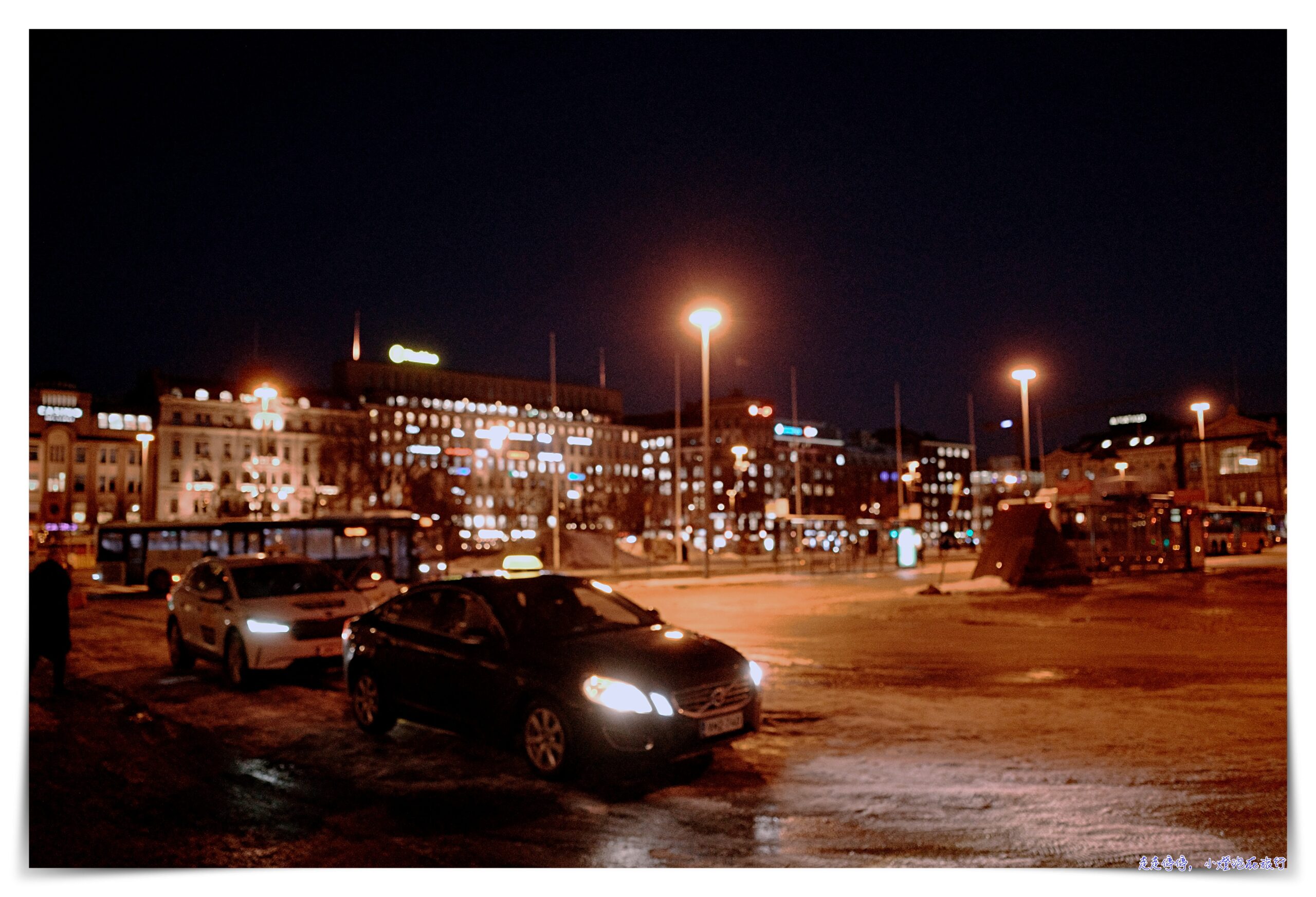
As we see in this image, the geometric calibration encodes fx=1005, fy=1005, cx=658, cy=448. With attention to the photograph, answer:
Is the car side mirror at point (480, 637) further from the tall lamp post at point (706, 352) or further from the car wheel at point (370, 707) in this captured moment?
the tall lamp post at point (706, 352)

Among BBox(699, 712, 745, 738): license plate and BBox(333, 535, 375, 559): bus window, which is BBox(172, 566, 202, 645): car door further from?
BBox(333, 535, 375, 559): bus window

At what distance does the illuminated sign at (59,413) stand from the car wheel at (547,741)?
106097 mm

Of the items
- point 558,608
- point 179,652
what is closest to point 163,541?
point 179,652

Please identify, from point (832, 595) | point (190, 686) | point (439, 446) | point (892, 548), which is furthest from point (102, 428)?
point (190, 686)

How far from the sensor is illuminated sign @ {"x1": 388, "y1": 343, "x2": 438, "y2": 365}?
130 m

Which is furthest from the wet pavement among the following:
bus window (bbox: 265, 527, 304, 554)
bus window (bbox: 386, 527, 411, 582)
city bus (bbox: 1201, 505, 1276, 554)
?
city bus (bbox: 1201, 505, 1276, 554)

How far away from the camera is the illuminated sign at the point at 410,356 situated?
130 m

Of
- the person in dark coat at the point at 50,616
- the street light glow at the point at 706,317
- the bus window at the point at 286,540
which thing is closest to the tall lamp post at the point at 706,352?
the street light glow at the point at 706,317

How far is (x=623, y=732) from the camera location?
24.1 ft

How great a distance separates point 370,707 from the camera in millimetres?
9398

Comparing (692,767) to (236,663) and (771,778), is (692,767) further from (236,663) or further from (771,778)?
(236,663)

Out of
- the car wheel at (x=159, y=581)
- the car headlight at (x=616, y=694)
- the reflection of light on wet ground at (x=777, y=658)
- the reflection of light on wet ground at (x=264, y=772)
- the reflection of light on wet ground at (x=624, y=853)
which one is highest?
the car headlight at (x=616, y=694)

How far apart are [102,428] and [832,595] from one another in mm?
99903

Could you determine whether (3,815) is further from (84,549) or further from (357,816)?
(84,549)
